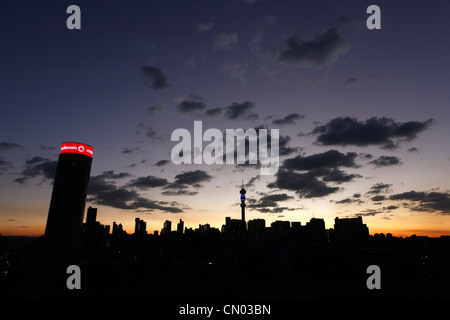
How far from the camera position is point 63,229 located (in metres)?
198

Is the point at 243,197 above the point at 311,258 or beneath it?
Result: above
